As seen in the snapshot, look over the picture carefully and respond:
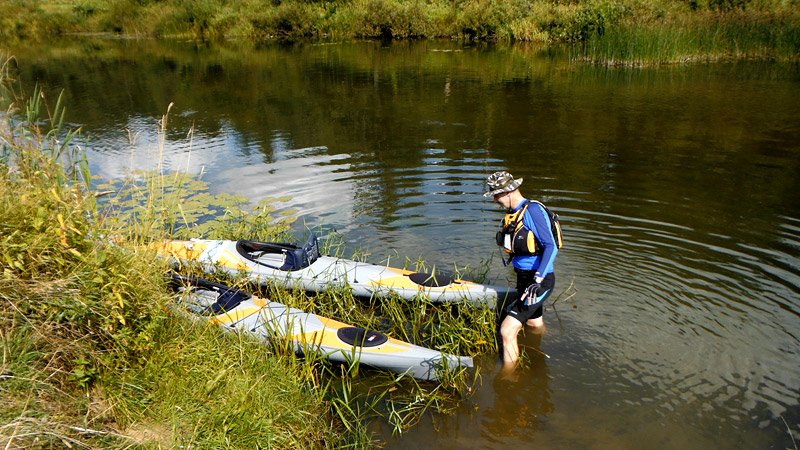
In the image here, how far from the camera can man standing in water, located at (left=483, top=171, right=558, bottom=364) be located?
15.0 feet

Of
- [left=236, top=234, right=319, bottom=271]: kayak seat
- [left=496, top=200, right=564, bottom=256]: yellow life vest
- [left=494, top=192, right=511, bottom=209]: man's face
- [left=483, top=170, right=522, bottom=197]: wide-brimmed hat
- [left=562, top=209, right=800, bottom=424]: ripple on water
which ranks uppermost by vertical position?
[left=483, top=170, right=522, bottom=197]: wide-brimmed hat

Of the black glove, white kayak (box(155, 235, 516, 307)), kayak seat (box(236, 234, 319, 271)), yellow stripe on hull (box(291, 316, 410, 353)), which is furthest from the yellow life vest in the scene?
kayak seat (box(236, 234, 319, 271))

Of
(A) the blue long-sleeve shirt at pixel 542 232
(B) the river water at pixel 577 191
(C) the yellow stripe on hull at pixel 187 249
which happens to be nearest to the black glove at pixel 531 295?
(A) the blue long-sleeve shirt at pixel 542 232

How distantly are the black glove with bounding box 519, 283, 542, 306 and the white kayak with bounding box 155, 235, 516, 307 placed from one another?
67cm

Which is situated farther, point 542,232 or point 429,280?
point 429,280

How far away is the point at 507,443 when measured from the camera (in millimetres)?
3996

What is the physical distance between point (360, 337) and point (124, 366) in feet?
6.11

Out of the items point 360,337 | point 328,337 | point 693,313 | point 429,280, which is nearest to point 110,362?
point 328,337

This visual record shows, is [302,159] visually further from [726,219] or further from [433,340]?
[726,219]

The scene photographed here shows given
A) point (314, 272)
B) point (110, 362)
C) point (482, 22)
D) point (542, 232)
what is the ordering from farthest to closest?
1. point (482, 22)
2. point (314, 272)
3. point (542, 232)
4. point (110, 362)

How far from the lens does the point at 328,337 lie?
15.3 ft

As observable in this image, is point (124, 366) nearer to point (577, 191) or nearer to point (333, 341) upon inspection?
point (333, 341)

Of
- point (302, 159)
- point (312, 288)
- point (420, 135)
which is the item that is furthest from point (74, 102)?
point (312, 288)

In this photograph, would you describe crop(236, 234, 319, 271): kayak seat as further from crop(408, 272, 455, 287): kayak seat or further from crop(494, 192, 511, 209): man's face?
crop(494, 192, 511, 209): man's face
